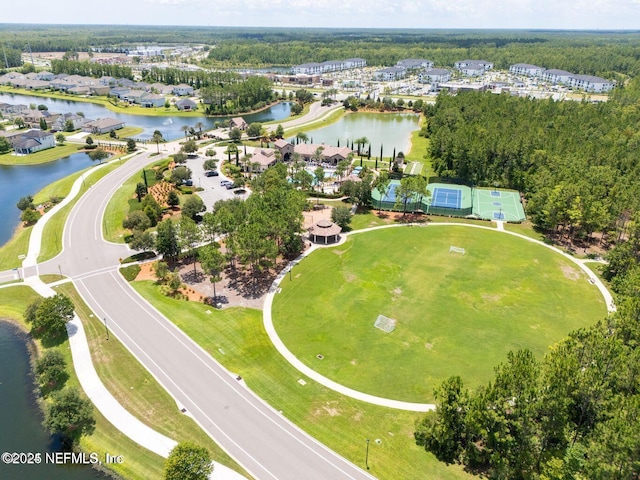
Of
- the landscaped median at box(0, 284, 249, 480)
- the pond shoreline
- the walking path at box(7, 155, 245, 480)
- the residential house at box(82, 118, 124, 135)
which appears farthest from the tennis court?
the residential house at box(82, 118, 124, 135)

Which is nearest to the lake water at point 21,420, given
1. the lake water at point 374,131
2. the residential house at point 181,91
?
the lake water at point 374,131

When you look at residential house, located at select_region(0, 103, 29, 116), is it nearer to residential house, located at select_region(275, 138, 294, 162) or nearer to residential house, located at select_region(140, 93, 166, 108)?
residential house, located at select_region(140, 93, 166, 108)

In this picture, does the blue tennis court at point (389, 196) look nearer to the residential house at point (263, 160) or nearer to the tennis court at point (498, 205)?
the tennis court at point (498, 205)

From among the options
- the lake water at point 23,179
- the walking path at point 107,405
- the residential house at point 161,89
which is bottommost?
the walking path at point 107,405

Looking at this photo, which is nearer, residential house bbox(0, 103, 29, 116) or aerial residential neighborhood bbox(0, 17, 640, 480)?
aerial residential neighborhood bbox(0, 17, 640, 480)

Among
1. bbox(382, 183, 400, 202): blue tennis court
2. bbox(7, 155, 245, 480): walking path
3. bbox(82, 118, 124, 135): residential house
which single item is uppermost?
bbox(82, 118, 124, 135): residential house
